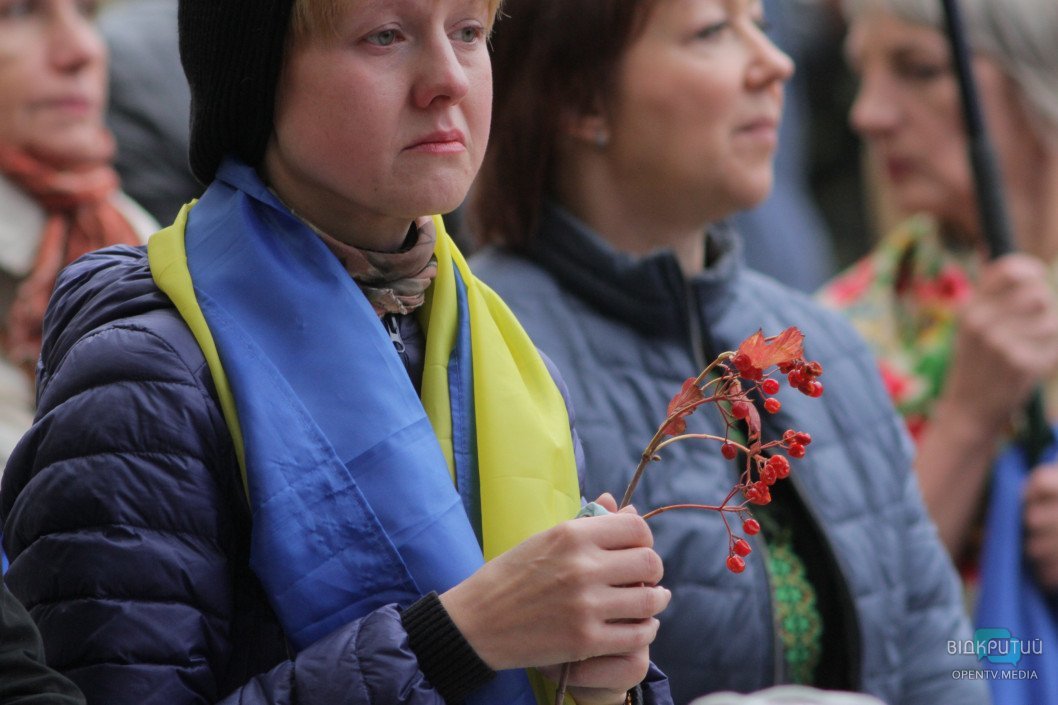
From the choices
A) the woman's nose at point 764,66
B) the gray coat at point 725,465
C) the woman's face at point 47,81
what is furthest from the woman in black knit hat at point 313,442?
the woman's face at point 47,81

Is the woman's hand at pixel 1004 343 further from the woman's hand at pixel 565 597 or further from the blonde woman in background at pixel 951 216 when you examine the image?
the woman's hand at pixel 565 597

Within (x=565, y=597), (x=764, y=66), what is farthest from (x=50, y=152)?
(x=565, y=597)

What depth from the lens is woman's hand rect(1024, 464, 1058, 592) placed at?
11.8ft

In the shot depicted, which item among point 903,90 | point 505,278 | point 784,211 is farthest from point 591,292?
point 784,211

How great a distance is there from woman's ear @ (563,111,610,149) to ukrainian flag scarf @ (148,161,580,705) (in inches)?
44.3

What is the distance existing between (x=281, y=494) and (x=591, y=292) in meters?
1.30

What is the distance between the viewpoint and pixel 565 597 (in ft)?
5.53

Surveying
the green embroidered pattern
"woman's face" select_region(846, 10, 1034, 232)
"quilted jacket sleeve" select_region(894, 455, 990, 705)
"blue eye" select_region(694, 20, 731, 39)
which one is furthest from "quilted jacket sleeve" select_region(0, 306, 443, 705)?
"woman's face" select_region(846, 10, 1034, 232)

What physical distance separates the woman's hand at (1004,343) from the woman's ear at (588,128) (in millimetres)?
1220

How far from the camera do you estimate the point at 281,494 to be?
176cm

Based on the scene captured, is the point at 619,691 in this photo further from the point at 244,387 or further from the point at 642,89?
the point at 642,89

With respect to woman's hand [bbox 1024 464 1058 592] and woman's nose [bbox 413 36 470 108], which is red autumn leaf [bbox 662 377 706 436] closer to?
woman's nose [bbox 413 36 470 108]

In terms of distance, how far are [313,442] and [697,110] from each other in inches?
55.7

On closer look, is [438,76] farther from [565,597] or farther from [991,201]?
[991,201]
